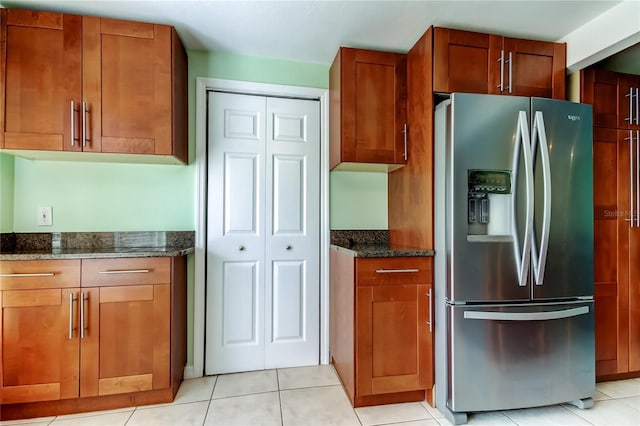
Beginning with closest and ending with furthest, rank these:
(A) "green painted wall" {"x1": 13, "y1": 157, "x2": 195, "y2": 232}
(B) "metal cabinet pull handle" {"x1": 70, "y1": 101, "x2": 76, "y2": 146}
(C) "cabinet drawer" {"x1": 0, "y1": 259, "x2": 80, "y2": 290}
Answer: (C) "cabinet drawer" {"x1": 0, "y1": 259, "x2": 80, "y2": 290}
(B) "metal cabinet pull handle" {"x1": 70, "y1": 101, "x2": 76, "y2": 146}
(A) "green painted wall" {"x1": 13, "y1": 157, "x2": 195, "y2": 232}

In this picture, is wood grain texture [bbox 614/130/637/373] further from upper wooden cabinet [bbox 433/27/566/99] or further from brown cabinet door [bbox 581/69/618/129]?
upper wooden cabinet [bbox 433/27/566/99]

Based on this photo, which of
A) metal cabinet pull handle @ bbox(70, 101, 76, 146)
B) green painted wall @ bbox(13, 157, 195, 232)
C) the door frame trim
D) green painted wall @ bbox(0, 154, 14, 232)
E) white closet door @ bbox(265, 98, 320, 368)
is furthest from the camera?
white closet door @ bbox(265, 98, 320, 368)

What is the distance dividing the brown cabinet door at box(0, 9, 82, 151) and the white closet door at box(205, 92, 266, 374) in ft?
2.64

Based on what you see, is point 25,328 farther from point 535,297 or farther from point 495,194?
point 535,297

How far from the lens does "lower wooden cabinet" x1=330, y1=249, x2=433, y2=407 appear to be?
1718 mm

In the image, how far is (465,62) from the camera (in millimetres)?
1824

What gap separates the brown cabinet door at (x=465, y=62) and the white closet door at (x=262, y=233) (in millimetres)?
930


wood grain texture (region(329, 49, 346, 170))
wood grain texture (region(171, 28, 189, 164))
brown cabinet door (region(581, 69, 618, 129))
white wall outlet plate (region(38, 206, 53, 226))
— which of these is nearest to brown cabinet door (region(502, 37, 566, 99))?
brown cabinet door (region(581, 69, 618, 129))

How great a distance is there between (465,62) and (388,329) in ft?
5.54

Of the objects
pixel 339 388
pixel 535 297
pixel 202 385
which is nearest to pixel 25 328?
pixel 202 385

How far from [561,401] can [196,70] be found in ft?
10.4

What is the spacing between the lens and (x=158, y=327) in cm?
174

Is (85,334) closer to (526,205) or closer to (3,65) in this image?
(3,65)

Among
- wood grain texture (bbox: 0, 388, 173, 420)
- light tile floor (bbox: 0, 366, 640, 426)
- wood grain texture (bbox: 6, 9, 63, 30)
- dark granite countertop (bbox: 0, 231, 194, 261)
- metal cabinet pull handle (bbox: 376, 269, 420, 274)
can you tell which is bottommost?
light tile floor (bbox: 0, 366, 640, 426)
